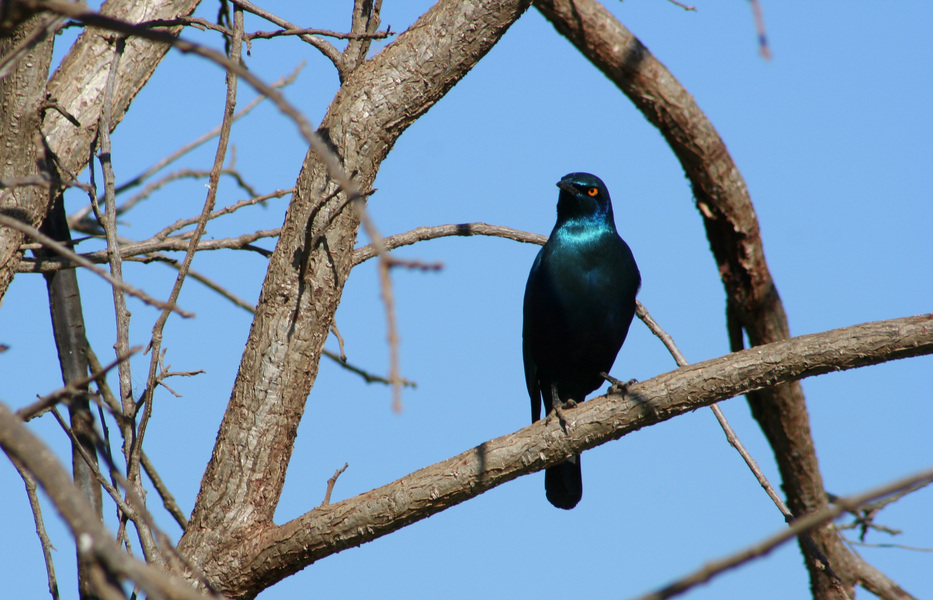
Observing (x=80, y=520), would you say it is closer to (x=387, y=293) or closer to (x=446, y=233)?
(x=387, y=293)

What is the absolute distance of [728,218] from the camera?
6023 mm

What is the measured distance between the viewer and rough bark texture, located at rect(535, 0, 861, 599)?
5.82m

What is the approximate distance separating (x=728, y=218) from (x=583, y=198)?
1.56 meters

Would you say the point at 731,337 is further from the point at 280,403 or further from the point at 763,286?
the point at 280,403

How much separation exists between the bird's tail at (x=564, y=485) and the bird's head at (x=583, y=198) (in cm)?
143

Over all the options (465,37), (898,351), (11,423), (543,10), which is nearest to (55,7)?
(11,423)

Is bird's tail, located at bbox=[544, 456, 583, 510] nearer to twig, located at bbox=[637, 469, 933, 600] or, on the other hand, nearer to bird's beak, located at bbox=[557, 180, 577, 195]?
bird's beak, located at bbox=[557, 180, 577, 195]

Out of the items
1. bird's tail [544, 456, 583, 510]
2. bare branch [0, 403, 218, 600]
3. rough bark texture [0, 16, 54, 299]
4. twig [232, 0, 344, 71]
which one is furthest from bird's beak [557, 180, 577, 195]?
bare branch [0, 403, 218, 600]

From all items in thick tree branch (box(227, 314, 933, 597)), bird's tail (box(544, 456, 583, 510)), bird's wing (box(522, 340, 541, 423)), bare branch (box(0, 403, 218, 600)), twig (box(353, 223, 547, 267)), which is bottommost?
bare branch (box(0, 403, 218, 600))

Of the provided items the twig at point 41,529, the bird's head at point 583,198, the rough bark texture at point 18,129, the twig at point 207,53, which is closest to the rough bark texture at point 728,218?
the bird's head at point 583,198

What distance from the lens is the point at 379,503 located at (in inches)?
116

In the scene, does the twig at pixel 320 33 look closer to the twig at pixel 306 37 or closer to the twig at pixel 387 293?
the twig at pixel 306 37

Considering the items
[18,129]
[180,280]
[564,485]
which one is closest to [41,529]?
[180,280]

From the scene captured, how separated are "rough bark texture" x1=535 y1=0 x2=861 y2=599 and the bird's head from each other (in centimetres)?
114
